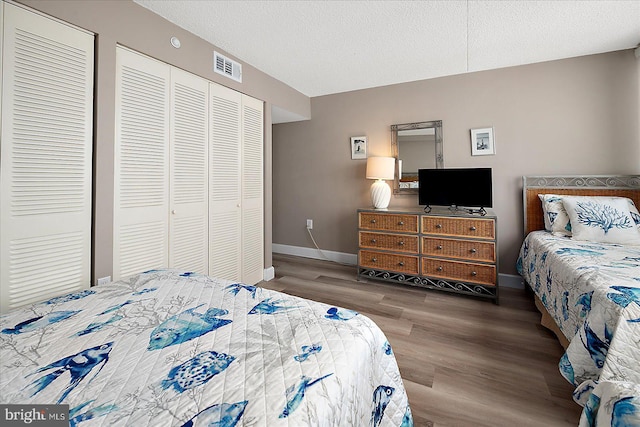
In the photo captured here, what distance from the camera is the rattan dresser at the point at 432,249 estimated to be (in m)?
2.76

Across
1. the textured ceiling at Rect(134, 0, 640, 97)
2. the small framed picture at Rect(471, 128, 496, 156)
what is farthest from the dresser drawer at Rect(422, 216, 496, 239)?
the textured ceiling at Rect(134, 0, 640, 97)

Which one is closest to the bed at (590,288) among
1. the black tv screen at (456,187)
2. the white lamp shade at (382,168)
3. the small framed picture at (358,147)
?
the black tv screen at (456,187)

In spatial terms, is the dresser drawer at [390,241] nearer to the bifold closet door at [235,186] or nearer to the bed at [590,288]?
the bed at [590,288]

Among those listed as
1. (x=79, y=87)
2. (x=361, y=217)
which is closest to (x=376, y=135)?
(x=361, y=217)

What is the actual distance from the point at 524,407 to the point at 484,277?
149cm

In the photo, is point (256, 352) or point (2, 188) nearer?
point (256, 352)

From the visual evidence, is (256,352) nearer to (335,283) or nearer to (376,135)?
(335,283)

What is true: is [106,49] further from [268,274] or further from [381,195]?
[381,195]

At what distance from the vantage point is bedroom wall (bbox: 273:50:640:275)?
108 inches

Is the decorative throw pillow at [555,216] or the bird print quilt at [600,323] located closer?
the bird print quilt at [600,323]

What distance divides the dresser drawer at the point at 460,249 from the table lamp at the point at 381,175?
2.34 feet

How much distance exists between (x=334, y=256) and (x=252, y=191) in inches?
66.7

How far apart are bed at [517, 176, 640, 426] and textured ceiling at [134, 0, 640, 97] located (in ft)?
4.33

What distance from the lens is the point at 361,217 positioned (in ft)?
11.2
